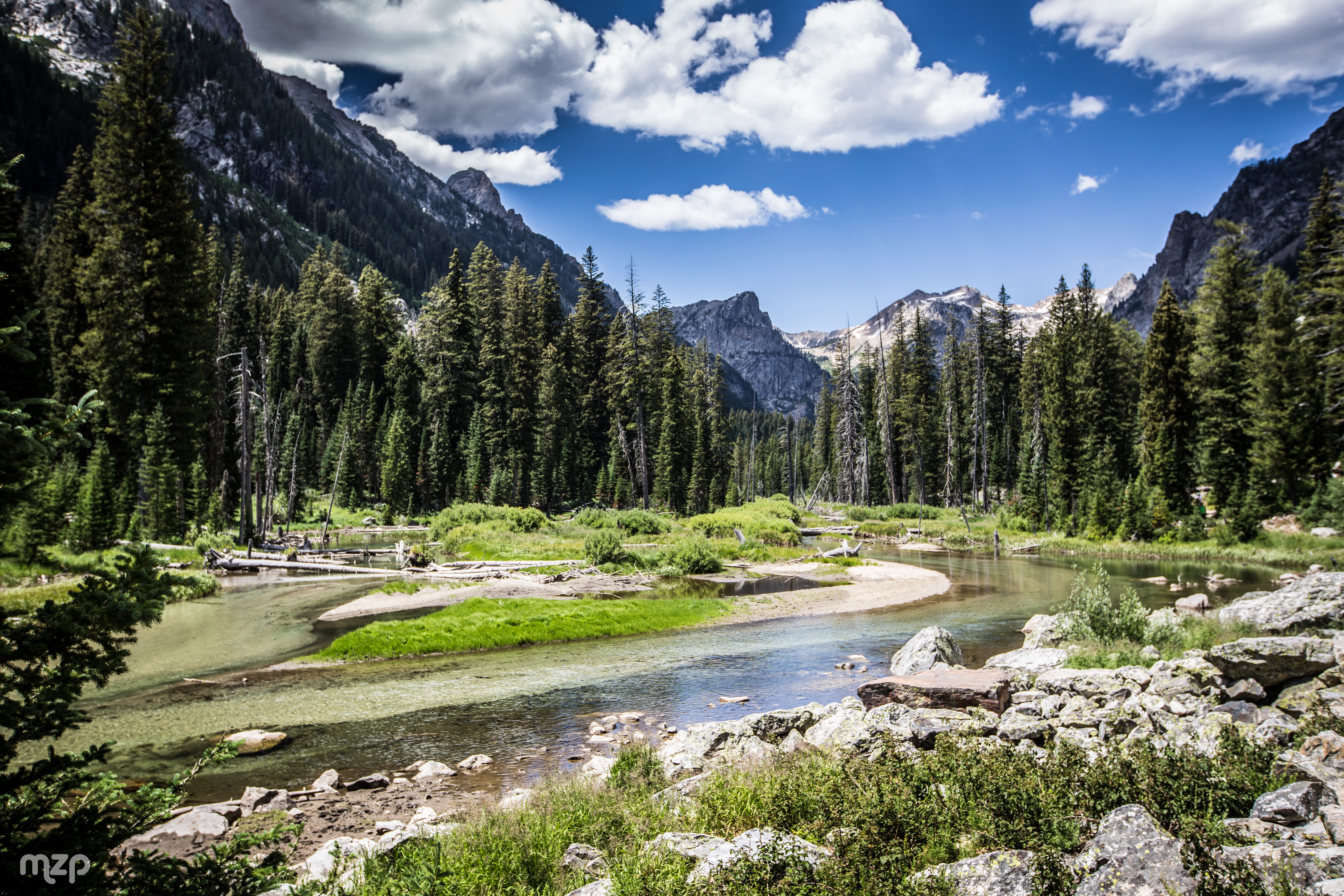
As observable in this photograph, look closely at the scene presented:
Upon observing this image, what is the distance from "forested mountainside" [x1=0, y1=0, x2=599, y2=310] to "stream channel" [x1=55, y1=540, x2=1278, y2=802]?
107763 millimetres

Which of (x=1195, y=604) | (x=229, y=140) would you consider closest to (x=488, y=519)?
(x=1195, y=604)

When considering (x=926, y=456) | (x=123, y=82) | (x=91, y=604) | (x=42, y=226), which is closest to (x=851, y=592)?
(x=91, y=604)

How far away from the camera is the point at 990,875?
5.16 meters

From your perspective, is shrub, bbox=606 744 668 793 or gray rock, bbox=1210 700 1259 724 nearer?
shrub, bbox=606 744 668 793

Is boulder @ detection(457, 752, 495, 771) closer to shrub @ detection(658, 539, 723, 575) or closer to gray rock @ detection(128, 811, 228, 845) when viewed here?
gray rock @ detection(128, 811, 228, 845)

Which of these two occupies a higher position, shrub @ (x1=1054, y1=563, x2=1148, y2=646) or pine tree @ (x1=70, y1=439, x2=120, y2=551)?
pine tree @ (x1=70, y1=439, x2=120, y2=551)

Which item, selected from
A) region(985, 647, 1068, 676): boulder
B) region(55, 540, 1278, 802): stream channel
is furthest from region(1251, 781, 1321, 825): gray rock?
region(55, 540, 1278, 802): stream channel

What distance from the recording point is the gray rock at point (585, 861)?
20.3 feet

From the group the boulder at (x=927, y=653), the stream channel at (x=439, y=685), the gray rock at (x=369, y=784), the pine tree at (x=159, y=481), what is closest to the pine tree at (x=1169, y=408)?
the stream channel at (x=439, y=685)

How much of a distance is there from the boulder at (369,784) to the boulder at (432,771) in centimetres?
45

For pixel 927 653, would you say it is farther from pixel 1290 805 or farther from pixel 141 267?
pixel 141 267

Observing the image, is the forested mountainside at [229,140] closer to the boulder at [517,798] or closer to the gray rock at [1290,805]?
the boulder at [517,798]

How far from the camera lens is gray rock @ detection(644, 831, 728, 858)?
608cm

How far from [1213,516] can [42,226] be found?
389 feet
